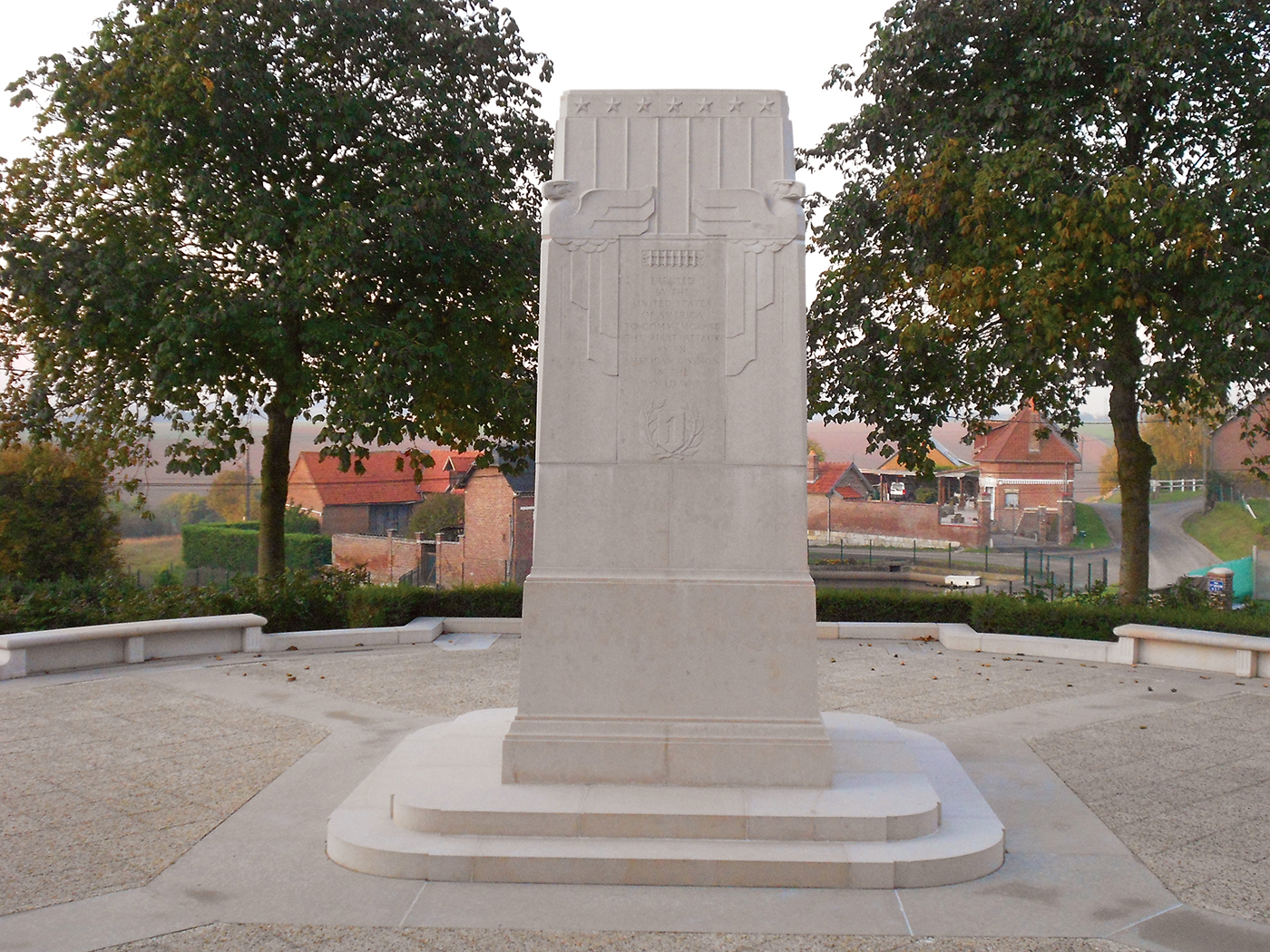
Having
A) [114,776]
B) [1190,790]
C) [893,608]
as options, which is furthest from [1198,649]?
[114,776]

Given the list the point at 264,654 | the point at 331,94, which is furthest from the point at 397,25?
the point at 264,654

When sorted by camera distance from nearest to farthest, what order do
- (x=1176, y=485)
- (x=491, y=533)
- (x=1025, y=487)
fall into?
(x=491, y=533) < (x=1025, y=487) < (x=1176, y=485)

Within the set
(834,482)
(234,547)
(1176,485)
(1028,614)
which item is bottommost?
(234,547)

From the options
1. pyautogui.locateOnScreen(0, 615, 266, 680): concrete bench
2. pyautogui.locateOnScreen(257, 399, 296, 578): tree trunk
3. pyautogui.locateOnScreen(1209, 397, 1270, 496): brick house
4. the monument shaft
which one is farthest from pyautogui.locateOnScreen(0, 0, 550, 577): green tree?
pyautogui.locateOnScreen(1209, 397, 1270, 496): brick house

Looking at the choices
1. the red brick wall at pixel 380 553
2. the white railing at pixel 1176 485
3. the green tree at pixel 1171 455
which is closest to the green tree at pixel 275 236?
the red brick wall at pixel 380 553

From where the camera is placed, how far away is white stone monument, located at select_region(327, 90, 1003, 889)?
607cm

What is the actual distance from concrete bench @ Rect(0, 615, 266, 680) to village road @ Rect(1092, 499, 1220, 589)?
4105 centimetres

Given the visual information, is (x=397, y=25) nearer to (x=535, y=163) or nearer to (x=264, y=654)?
(x=535, y=163)

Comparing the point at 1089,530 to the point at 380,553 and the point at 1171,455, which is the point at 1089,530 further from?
the point at 380,553

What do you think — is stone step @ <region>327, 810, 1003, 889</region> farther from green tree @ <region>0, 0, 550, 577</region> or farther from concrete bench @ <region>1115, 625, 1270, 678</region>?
green tree @ <region>0, 0, 550, 577</region>

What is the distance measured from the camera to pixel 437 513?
159 feet

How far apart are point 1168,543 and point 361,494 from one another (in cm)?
4135

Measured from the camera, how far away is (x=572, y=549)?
245 inches

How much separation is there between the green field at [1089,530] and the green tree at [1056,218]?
135 ft
